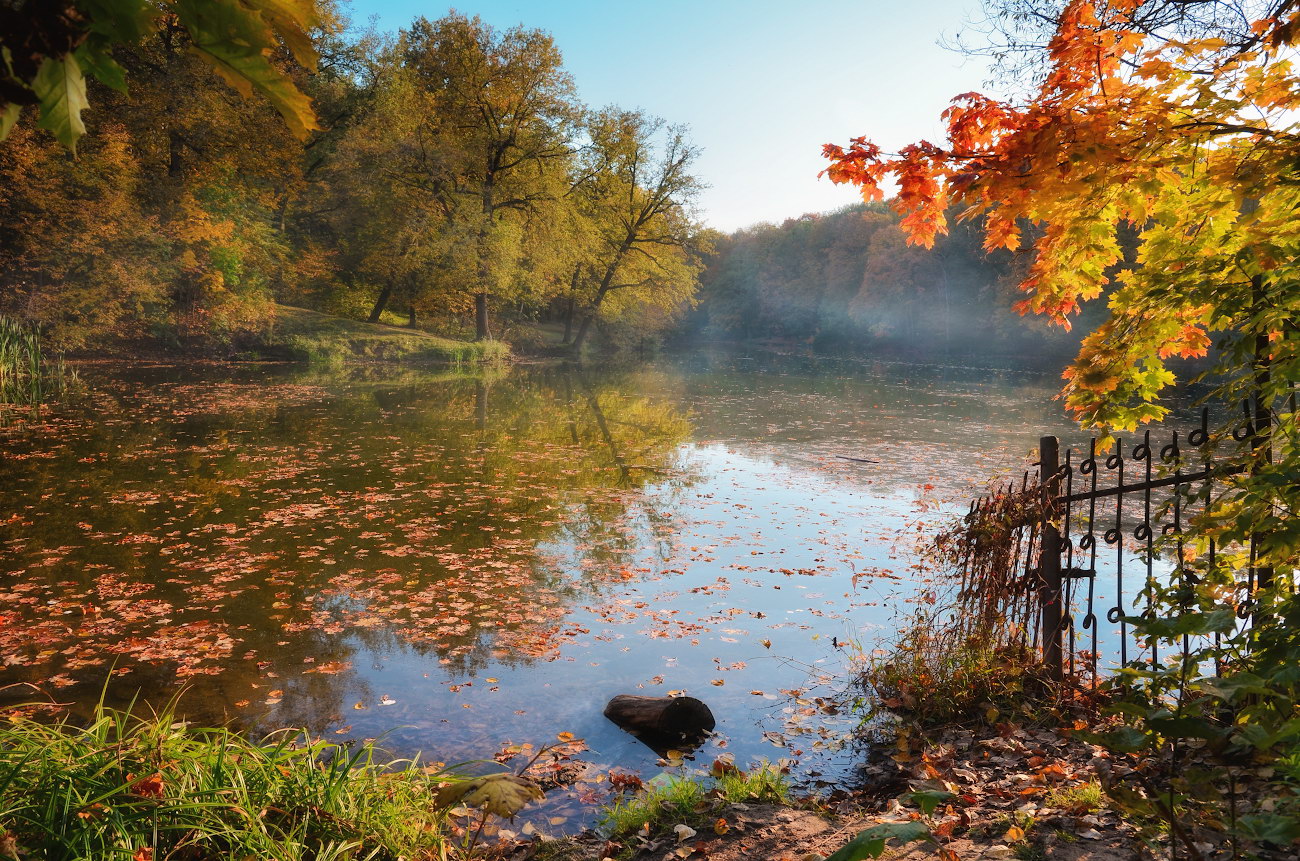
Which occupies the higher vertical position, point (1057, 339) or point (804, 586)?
point (1057, 339)

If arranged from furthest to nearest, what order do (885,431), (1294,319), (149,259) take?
(149,259) → (885,431) → (1294,319)

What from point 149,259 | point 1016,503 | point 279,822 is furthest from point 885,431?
point 149,259

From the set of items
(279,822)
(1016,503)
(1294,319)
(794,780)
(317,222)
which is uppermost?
(317,222)

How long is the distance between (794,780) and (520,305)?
48.6 meters

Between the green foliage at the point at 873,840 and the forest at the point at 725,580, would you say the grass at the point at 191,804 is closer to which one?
the forest at the point at 725,580

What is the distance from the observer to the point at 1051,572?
5047 mm

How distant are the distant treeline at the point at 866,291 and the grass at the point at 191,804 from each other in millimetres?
48196

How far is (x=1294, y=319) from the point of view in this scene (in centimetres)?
315

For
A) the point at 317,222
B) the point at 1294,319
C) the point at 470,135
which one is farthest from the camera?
the point at 317,222

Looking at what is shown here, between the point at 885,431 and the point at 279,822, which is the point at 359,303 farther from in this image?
the point at 279,822

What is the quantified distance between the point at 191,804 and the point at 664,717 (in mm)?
2863

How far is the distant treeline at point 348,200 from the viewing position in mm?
25078

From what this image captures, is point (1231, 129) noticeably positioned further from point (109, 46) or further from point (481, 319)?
point (481, 319)

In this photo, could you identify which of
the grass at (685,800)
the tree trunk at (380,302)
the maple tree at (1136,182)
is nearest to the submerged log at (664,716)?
the grass at (685,800)
